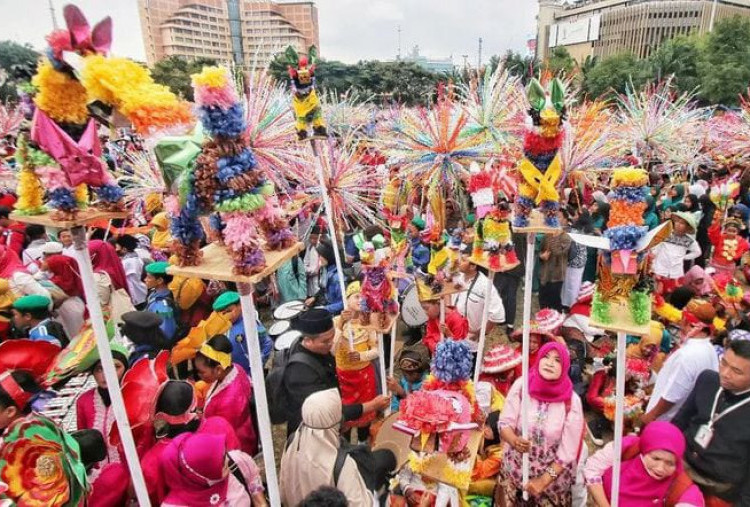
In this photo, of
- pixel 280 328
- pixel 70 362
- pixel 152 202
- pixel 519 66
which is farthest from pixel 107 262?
pixel 519 66

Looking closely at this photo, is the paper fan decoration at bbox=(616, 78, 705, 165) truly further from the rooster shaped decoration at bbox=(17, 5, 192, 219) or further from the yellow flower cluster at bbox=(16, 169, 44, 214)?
the yellow flower cluster at bbox=(16, 169, 44, 214)

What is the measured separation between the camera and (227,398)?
3.45 m

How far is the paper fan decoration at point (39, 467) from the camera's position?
2.19 metres

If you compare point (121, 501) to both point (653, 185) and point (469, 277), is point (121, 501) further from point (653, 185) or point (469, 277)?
point (653, 185)

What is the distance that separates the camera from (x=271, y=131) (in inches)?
230

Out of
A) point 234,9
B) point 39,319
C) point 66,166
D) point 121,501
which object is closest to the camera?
point 66,166

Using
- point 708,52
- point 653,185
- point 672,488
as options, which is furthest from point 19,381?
point 708,52

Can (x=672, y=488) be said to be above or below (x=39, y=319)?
below

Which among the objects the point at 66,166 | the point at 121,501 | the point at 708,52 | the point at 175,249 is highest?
the point at 708,52

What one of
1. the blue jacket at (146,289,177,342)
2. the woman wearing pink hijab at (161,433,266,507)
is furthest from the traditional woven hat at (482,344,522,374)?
the blue jacket at (146,289,177,342)

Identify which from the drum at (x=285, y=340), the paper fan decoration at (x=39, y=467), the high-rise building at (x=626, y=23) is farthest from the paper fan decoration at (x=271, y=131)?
the high-rise building at (x=626, y=23)

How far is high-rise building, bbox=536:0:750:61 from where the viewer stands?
214 ft

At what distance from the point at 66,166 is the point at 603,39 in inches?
3695

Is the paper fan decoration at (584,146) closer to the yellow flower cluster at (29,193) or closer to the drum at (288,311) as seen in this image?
the drum at (288,311)
